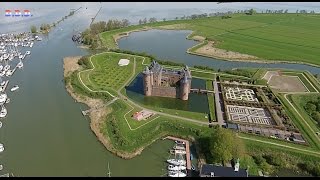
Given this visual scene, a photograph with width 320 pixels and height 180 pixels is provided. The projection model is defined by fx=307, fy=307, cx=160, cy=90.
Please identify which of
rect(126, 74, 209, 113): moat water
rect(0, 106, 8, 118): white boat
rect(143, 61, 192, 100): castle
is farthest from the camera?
rect(143, 61, 192, 100): castle

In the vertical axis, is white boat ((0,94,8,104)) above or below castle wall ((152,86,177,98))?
above

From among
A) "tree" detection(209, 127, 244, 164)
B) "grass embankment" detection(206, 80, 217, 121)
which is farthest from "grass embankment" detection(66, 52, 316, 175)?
"grass embankment" detection(206, 80, 217, 121)

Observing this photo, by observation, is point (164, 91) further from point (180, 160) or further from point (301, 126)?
point (301, 126)

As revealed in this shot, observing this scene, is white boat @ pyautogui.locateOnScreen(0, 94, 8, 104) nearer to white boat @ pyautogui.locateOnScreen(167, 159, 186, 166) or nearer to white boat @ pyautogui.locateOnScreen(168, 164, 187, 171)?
white boat @ pyautogui.locateOnScreen(167, 159, 186, 166)

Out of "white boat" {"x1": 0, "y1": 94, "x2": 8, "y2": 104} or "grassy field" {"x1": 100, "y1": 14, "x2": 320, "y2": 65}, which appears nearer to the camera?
"white boat" {"x1": 0, "y1": 94, "x2": 8, "y2": 104}

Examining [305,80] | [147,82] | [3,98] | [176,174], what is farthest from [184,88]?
[3,98]

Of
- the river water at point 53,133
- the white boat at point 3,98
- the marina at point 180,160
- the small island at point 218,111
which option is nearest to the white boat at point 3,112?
the river water at point 53,133

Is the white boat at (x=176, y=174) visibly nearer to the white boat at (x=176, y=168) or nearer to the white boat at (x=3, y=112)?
the white boat at (x=176, y=168)

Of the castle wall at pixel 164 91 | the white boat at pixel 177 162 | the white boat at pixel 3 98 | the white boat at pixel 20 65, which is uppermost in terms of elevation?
the white boat at pixel 20 65
